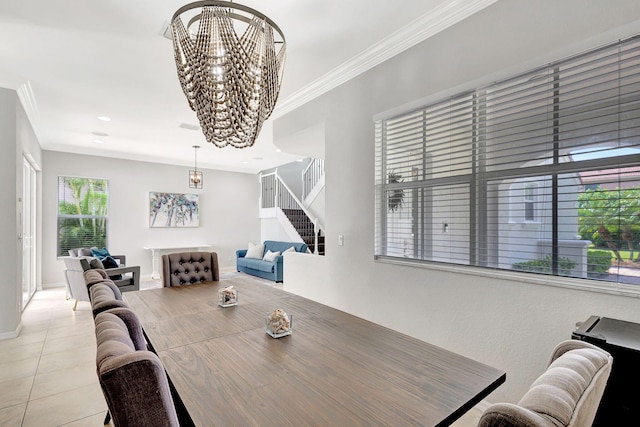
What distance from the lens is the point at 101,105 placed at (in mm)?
4184

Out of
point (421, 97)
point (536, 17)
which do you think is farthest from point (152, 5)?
point (536, 17)

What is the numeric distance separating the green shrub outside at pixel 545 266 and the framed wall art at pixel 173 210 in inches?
295

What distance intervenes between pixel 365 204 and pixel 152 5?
2314mm

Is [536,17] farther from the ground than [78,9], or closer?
closer

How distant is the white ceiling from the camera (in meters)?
2.30

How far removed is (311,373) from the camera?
47.8 inches

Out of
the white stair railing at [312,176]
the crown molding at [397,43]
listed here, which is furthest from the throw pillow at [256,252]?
the crown molding at [397,43]

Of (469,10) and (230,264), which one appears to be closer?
(469,10)

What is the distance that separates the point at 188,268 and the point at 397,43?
9.19 feet

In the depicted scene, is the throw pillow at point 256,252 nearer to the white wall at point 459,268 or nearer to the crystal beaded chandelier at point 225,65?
the white wall at point 459,268

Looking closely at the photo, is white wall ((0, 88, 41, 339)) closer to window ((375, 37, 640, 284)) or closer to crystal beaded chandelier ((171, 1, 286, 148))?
crystal beaded chandelier ((171, 1, 286, 148))

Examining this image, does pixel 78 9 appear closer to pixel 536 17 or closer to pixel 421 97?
pixel 421 97

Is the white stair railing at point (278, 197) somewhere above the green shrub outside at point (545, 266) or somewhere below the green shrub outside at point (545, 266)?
above

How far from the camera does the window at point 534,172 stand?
5.31 ft
